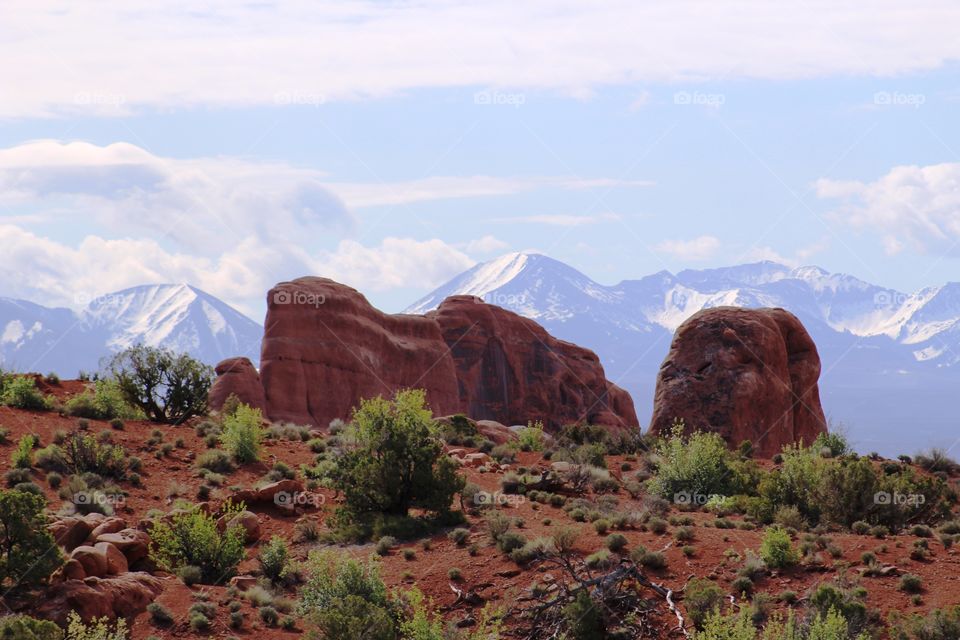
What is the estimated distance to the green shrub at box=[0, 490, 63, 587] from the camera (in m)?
22.1


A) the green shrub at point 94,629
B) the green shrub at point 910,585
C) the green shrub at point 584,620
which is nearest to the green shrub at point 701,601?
the green shrub at point 584,620

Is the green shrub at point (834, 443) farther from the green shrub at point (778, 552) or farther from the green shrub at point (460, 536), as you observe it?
the green shrub at point (460, 536)

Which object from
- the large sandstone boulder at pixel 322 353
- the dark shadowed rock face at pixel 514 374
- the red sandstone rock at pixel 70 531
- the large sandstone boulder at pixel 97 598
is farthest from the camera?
the dark shadowed rock face at pixel 514 374

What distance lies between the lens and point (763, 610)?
21.6m

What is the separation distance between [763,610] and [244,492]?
43.9 ft

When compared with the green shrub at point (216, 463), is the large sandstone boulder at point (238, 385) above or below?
above

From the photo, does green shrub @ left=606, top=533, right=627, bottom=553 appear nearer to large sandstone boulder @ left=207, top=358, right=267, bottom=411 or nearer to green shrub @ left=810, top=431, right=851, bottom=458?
green shrub @ left=810, top=431, right=851, bottom=458

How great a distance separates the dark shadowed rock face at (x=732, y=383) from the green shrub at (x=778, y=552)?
2578 cm

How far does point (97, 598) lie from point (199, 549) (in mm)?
3408

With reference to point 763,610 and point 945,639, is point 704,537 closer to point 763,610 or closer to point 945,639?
point 763,610

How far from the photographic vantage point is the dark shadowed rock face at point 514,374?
8362 centimetres

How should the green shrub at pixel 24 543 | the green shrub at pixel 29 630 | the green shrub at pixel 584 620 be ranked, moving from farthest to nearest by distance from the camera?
the green shrub at pixel 24 543 → the green shrub at pixel 584 620 → the green shrub at pixel 29 630

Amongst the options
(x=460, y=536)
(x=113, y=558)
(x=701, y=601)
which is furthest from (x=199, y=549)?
(x=701, y=601)

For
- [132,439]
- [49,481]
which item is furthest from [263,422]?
[49,481]
